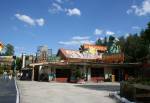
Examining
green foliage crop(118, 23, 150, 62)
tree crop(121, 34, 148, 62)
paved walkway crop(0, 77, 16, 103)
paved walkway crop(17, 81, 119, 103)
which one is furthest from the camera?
tree crop(121, 34, 148, 62)

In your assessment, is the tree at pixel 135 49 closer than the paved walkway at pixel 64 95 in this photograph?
No

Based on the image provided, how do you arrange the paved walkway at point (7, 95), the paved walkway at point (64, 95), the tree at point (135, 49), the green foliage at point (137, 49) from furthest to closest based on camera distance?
the tree at point (135, 49)
the green foliage at point (137, 49)
the paved walkway at point (64, 95)
the paved walkway at point (7, 95)

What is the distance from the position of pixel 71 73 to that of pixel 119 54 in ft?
35.7

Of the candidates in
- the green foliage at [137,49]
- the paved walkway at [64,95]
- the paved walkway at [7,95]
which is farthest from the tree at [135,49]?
the paved walkway at [7,95]

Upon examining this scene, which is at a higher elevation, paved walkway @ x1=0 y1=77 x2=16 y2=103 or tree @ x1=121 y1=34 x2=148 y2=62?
tree @ x1=121 y1=34 x2=148 y2=62

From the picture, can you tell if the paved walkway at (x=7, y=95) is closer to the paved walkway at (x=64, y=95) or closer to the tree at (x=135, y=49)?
the paved walkway at (x=64, y=95)

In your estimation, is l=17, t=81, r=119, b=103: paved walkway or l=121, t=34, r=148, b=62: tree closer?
l=17, t=81, r=119, b=103: paved walkway

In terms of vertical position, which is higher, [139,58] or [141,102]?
[139,58]

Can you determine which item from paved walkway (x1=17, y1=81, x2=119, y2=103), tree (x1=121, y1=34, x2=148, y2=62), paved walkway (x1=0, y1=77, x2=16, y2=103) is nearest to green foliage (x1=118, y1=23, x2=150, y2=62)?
tree (x1=121, y1=34, x2=148, y2=62)

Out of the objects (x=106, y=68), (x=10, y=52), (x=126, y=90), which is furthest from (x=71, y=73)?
(x=10, y=52)

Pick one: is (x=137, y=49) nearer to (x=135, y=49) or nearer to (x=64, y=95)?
(x=135, y=49)

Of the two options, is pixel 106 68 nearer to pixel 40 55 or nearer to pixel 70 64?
pixel 70 64

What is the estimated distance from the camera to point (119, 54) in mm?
59094

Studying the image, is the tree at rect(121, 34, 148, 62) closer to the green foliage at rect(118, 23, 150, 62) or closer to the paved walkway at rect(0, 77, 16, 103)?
the green foliage at rect(118, 23, 150, 62)
